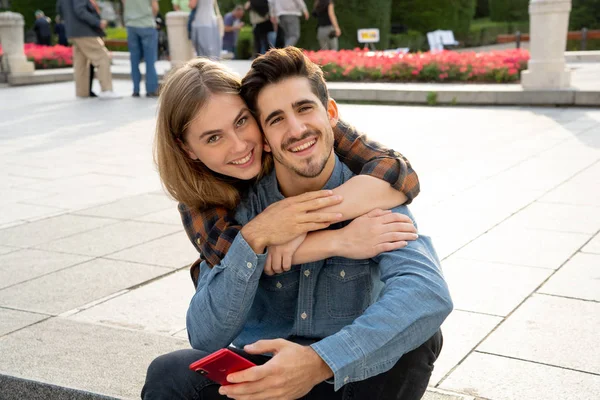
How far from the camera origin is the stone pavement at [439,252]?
313 centimetres

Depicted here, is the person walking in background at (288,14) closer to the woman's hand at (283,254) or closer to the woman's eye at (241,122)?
the woman's eye at (241,122)

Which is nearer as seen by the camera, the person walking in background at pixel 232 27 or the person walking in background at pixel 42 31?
the person walking in background at pixel 232 27

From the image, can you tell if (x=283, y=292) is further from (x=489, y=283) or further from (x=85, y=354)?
(x=489, y=283)

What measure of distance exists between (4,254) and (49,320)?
1363mm

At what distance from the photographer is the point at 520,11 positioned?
2892 centimetres

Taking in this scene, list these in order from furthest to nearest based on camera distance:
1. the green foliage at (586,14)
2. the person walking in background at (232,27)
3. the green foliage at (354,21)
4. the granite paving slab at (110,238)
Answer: the green foliage at (586,14), the person walking in background at (232,27), the green foliage at (354,21), the granite paving slab at (110,238)

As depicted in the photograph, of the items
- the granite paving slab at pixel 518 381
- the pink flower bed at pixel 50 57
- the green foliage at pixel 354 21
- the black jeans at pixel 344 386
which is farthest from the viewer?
the green foliage at pixel 354 21

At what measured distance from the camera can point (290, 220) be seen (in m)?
2.47

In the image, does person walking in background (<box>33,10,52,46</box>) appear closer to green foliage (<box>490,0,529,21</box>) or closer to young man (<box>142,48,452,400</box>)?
green foliage (<box>490,0,529,21</box>)

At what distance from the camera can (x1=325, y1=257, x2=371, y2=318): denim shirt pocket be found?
8.41ft

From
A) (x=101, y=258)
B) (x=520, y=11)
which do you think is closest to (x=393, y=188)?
(x=101, y=258)

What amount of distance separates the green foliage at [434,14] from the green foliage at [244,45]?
4632 millimetres

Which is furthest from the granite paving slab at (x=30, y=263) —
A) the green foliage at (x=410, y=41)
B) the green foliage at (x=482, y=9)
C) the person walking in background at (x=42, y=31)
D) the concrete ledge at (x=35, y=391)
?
the green foliage at (x=482, y=9)

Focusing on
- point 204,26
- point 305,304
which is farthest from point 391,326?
point 204,26
